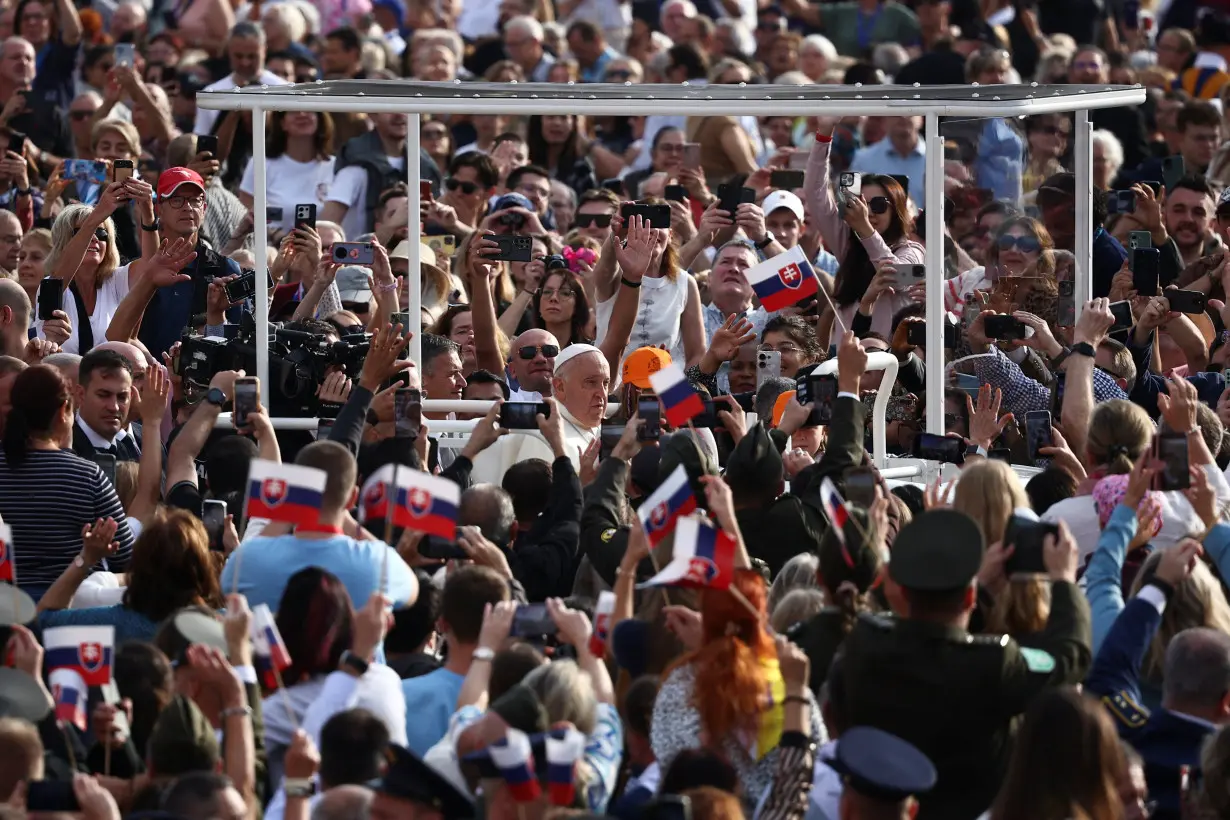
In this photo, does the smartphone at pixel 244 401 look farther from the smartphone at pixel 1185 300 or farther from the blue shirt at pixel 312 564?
the smartphone at pixel 1185 300

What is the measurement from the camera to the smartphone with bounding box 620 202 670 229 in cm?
943

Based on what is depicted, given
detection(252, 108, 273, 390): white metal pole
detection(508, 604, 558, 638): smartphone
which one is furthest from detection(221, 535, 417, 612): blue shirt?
detection(252, 108, 273, 390): white metal pole

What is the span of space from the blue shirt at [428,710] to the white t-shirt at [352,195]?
7008mm

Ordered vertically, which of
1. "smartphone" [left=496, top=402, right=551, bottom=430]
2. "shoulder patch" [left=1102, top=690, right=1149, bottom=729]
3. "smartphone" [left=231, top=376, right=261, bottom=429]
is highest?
"smartphone" [left=231, top=376, right=261, bottom=429]

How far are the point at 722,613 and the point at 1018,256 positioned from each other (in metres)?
3.99

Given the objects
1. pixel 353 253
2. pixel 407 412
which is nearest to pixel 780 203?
pixel 353 253

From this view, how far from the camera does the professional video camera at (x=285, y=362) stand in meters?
8.58

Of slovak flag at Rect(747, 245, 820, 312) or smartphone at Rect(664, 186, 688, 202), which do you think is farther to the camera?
smartphone at Rect(664, 186, 688, 202)

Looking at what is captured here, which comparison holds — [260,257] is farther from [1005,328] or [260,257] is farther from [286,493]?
[1005,328]

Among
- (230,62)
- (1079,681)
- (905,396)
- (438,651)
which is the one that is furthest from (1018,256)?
(230,62)

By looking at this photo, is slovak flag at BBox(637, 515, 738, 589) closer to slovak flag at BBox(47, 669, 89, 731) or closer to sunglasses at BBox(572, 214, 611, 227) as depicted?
slovak flag at BBox(47, 669, 89, 731)

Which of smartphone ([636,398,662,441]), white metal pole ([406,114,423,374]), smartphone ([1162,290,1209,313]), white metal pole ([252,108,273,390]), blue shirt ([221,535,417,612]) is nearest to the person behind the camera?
blue shirt ([221,535,417,612])

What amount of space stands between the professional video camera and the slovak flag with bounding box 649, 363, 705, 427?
2459 millimetres

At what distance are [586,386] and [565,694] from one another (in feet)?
11.2
